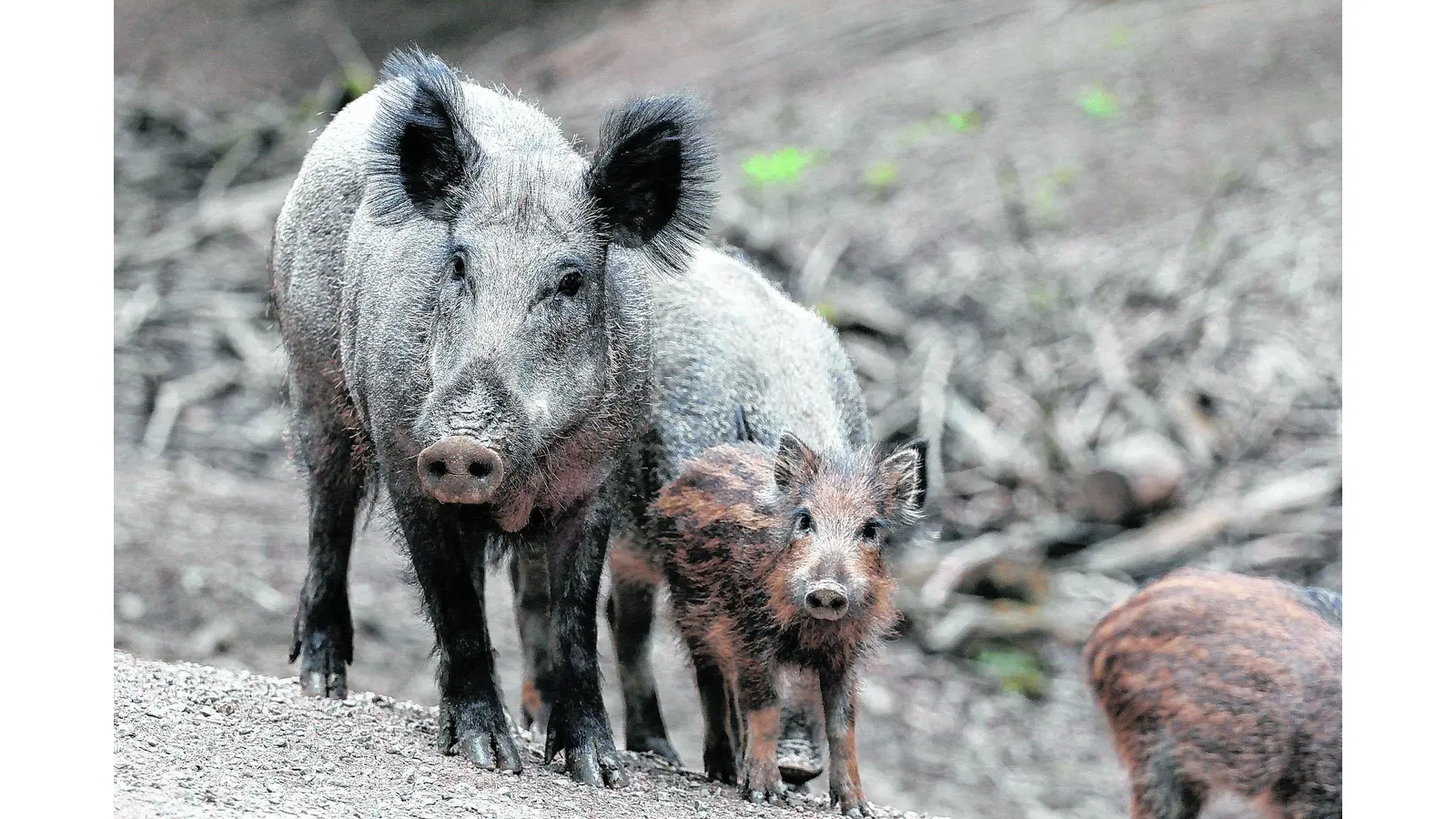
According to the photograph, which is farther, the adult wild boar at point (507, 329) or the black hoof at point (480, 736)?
the black hoof at point (480, 736)

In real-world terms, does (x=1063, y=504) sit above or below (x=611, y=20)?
below

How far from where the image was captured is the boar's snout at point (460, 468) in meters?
4.17

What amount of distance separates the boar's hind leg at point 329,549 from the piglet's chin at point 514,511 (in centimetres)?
104

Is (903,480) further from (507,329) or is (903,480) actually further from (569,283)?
(507,329)

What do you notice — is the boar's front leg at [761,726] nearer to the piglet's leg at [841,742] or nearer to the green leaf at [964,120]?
the piglet's leg at [841,742]

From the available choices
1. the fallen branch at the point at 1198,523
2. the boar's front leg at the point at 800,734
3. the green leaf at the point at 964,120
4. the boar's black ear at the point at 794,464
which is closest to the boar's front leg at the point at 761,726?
the boar's front leg at the point at 800,734

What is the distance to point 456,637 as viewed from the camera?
16.3 feet

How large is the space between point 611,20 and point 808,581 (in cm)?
299

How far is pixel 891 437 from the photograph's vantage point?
327 inches

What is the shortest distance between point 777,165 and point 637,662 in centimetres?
323

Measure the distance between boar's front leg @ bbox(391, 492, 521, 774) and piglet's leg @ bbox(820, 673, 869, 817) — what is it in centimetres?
91
